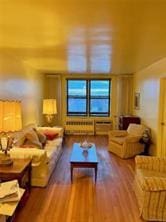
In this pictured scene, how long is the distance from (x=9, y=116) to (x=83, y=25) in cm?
149

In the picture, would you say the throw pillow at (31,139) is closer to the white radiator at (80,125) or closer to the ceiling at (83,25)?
the ceiling at (83,25)

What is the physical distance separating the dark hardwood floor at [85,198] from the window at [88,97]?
4364mm

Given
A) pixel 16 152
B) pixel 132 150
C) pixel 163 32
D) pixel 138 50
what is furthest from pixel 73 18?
pixel 132 150

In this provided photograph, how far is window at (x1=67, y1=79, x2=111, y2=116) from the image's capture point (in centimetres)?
964

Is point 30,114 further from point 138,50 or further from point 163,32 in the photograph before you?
point 163,32

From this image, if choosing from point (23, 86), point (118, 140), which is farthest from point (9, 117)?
point (118, 140)

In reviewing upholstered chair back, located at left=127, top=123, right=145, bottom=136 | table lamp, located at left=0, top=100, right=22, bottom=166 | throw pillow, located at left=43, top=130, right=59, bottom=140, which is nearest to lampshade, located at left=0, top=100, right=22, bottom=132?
table lamp, located at left=0, top=100, right=22, bottom=166

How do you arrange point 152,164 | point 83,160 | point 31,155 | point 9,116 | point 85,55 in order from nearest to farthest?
point 9,116 → point 152,164 → point 31,155 → point 83,160 → point 85,55

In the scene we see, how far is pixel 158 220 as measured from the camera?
3.14 metres

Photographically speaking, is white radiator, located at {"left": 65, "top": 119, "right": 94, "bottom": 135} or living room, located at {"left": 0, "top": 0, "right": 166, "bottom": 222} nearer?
living room, located at {"left": 0, "top": 0, "right": 166, "bottom": 222}

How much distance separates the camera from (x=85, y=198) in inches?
151

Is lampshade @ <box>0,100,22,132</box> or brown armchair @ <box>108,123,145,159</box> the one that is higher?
lampshade @ <box>0,100,22,132</box>

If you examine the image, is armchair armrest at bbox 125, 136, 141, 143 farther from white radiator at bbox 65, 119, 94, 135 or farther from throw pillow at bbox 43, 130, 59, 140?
white radiator at bbox 65, 119, 94, 135

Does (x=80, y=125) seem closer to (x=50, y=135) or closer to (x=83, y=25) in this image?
(x=50, y=135)
